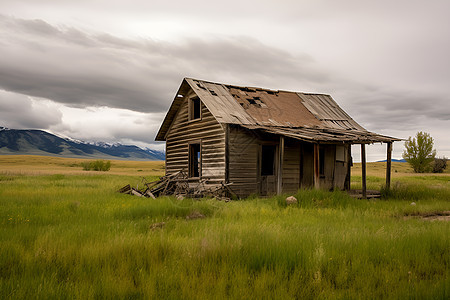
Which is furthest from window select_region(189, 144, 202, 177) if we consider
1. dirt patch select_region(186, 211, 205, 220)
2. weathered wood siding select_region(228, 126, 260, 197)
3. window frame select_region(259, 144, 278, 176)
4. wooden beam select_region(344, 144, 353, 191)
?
dirt patch select_region(186, 211, 205, 220)

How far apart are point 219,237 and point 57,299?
8.38 feet

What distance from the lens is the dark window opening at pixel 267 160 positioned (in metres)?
16.3

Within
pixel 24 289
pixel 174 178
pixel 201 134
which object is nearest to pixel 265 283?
pixel 24 289

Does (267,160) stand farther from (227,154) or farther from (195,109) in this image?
(195,109)

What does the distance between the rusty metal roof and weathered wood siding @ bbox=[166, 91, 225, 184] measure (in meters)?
0.68

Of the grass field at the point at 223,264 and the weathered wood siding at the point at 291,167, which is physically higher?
the weathered wood siding at the point at 291,167

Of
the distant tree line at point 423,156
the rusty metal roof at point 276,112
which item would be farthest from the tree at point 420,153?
the rusty metal roof at point 276,112

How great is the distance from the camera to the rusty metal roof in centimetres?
1493

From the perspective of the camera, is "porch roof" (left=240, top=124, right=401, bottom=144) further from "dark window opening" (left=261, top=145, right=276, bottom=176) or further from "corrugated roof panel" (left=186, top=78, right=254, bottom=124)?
"dark window opening" (left=261, top=145, right=276, bottom=176)

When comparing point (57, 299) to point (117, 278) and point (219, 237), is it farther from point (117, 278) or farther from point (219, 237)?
point (219, 237)

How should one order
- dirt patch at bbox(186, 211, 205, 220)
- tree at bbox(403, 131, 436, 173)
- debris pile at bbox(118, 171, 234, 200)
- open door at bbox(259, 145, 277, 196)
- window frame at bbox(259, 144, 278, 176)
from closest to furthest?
dirt patch at bbox(186, 211, 205, 220) → debris pile at bbox(118, 171, 234, 200) → open door at bbox(259, 145, 277, 196) → window frame at bbox(259, 144, 278, 176) → tree at bbox(403, 131, 436, 173)

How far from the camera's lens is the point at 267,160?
1648 centimetres

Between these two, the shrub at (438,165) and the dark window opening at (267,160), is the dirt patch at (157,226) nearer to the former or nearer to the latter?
the dark window opening at (267,160)

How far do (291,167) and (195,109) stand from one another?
6.36m
